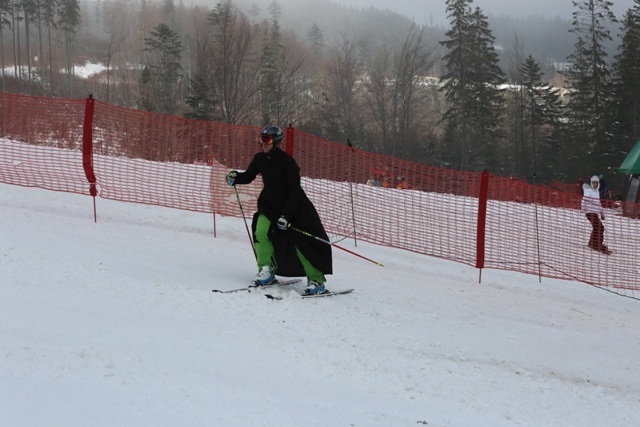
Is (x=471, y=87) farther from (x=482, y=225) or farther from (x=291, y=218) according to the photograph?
(x=291, y=218)

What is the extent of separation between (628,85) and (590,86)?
3055 millimetres

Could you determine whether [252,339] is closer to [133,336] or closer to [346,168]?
[133,336]

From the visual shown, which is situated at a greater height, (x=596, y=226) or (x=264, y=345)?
(x=596, y=226)

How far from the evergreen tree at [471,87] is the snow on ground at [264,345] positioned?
125 ft

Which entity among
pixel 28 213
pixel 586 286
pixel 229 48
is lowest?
pixel 586 286

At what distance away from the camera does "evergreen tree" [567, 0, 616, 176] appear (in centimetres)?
4409

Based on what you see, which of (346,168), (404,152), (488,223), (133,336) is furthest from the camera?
(404,152)

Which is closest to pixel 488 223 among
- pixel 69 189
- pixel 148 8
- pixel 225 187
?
pixel 225 187

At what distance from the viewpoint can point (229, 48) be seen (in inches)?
945

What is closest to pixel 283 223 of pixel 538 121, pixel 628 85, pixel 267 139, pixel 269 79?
pixel 267 139

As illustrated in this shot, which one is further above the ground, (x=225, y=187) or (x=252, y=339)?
(x=225, y=187)

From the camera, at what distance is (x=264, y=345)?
5113mm

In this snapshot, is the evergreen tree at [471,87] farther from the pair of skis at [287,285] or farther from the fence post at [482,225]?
the pair of skis at [287,285]

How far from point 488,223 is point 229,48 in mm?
15088
